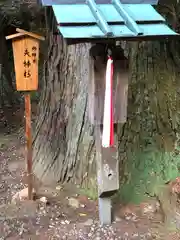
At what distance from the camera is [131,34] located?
2305 millimetres

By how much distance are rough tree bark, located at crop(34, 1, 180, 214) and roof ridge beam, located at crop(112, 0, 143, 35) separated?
2.73ft

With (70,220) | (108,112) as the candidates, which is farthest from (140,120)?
(70,220)

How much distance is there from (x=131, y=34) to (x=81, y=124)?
4.51ft

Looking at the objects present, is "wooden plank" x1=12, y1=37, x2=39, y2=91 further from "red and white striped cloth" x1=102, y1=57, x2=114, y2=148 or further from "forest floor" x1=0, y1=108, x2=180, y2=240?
"forest floor" x1=0, y1=108, x2=180, y2=240

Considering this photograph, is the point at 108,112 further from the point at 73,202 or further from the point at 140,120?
the point at 73,202

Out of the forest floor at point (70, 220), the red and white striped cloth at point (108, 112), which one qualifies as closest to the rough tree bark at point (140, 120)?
the forest floor at point (70, 220)

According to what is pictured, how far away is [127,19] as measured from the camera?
2441 mm

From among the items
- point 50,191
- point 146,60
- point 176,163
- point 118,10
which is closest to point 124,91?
point 118,10

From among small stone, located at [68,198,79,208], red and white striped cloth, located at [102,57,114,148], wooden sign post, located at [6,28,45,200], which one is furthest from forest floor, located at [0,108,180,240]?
wooden sign post, located at [6,28,45,200]

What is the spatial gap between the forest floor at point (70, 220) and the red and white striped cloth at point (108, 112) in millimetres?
793

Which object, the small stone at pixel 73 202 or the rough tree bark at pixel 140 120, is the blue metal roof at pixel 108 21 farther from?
the small stone at pixel 73 202

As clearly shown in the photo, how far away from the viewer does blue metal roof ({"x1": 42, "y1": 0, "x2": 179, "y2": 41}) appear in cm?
229

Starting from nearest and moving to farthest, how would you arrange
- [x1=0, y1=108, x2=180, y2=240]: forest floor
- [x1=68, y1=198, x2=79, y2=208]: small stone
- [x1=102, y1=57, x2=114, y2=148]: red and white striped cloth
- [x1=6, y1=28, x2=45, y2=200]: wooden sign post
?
[x1=102, y1=57, x2=114, y2=148]: red and white striped cloth
[x1=0, y1=108, x2=180, y2=240]: forest floor
[x1=6, y1=28, x2=45, y2=200]: wooden sign post
[x1=68, y1=198, x2=79, y2=208]: small stone

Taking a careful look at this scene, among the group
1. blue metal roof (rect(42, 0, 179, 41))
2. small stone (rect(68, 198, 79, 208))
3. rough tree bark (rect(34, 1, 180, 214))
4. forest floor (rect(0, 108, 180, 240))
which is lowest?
forest floor (rect(0, 108, 180, 240))
